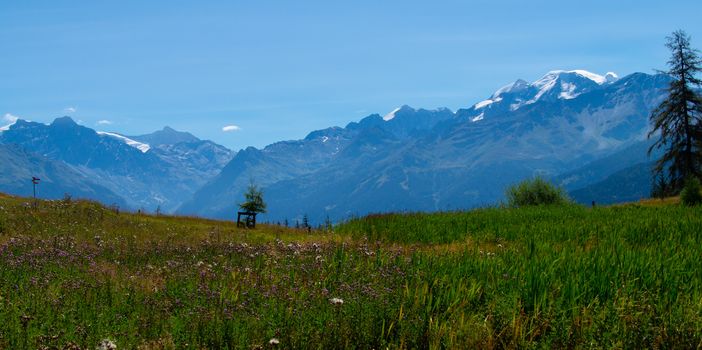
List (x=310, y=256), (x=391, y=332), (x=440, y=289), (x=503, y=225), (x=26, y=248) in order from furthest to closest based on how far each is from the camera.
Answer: (x=503, y=225)
(x=26, y=248)
(x=310, y=256)
(x=440, y=289)
(x=391, y=332)

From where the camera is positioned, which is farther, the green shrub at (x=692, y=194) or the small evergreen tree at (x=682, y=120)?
the small evergreen tree at (x=682, y=120)

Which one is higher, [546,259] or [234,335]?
[546,259]

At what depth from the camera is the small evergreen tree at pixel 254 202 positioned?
51322mm

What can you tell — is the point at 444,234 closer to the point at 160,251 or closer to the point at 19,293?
the point at 160,251

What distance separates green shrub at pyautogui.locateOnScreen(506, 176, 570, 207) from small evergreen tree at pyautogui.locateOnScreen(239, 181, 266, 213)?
22.2 m

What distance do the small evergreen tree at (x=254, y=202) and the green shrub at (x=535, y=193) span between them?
22.2 metres

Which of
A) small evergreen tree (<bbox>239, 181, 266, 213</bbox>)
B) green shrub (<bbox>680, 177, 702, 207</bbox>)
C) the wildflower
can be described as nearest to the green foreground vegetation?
the wildflower

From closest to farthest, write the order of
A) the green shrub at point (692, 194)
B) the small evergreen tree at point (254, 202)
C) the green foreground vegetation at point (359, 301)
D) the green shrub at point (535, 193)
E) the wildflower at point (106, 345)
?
the wildflower at point (106, 345) < the green foreground vegetation at point (359, 301) < the green shrub at point (692, 194) < the green shrub at point (535, 193) < the small evergreen tree at point (254, 202)

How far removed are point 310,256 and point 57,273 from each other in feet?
19.4

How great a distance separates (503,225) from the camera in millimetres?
22094

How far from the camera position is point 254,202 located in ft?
170

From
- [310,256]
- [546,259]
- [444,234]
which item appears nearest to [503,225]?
[444,234]

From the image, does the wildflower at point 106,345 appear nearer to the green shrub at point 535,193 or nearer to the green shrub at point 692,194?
the green shrub at point 692,194

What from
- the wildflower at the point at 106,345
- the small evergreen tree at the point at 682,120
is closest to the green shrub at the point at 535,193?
the small evergreen tree at the point at 682,120
